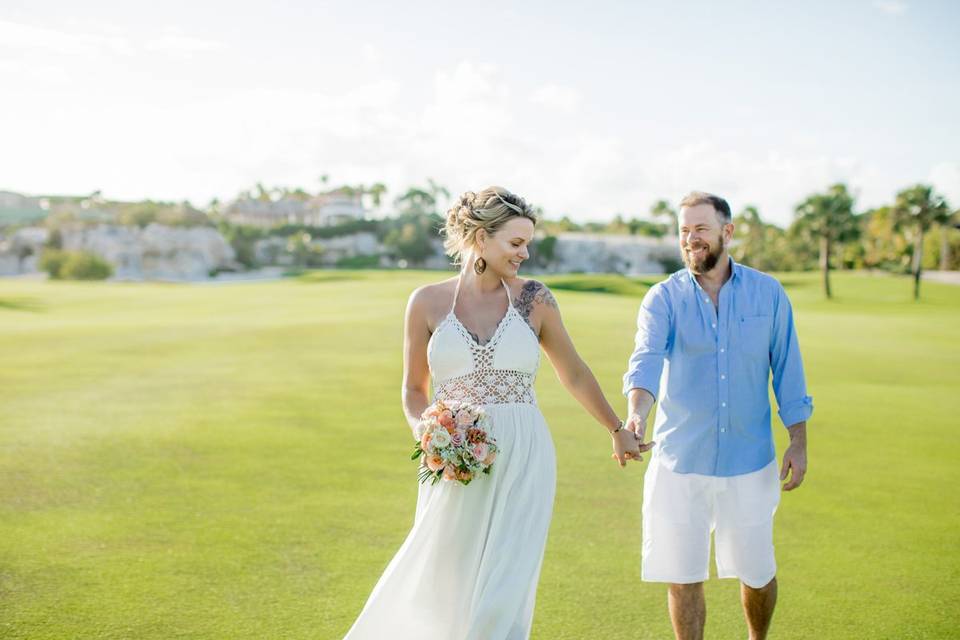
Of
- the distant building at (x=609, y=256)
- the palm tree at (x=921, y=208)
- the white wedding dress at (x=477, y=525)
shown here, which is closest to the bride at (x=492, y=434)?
the white wedding dress at (x=477, y=525)

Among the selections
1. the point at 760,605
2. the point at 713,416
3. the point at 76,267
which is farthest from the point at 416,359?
the point at 76,267

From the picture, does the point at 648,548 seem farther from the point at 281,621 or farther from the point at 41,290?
the point at 41,290

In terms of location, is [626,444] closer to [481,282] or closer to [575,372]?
[575,372]

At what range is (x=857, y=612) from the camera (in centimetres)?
514

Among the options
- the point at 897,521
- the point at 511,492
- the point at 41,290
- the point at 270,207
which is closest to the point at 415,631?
the point at 511,492

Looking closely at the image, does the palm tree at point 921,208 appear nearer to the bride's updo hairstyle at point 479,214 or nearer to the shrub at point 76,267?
the bride's updo hairstyle at point 479,214

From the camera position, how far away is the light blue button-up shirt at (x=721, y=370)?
438cm

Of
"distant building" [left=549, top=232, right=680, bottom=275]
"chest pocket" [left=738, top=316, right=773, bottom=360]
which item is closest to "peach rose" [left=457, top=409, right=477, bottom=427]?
"chest pocket" [left=738, top=316, right=773, bottom=360]

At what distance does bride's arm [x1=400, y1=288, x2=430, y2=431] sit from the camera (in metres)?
4.33

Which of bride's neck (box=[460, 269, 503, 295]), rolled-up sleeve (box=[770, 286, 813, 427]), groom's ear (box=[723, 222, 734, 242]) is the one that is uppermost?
groom's ear (box=[723, 222, 734, 242])

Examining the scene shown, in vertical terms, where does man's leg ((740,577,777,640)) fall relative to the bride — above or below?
below

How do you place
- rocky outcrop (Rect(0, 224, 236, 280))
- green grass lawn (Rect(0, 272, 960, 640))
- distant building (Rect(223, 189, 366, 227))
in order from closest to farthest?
green grass lawn (Rect(0, 272, 960, 640)), rocky outcrop (Rect(0, 224, 236, 280)), distant building (Rect(223, 189, 366, 227))

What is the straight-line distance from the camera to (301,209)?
16538 centimetres

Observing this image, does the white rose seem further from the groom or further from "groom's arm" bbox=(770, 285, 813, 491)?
"groom's arm" bbox=(770, 285, 813, 491)
